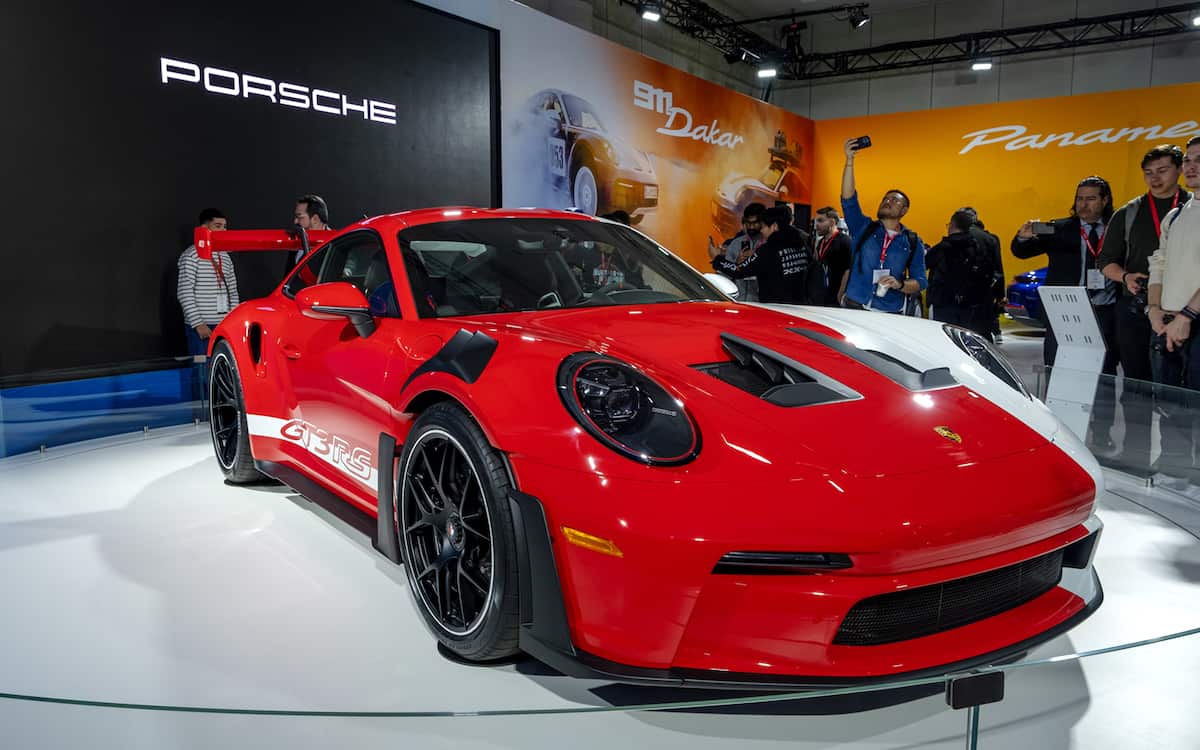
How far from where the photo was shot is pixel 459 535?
196cm

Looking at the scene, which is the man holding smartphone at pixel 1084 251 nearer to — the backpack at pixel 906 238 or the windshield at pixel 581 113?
the backpack at pixel 906 238

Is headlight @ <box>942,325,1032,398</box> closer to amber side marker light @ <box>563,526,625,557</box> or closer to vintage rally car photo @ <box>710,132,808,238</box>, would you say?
amber side marker light @ <box>563,526,625,557</box>

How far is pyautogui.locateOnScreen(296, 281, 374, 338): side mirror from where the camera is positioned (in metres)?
2.41

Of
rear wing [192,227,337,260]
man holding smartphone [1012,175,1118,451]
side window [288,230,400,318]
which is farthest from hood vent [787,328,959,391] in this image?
man holding smartphone [1012,175,1118,451]

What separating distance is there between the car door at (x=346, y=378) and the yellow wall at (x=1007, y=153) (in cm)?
1336

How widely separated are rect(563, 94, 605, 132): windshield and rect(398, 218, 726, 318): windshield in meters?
6.48

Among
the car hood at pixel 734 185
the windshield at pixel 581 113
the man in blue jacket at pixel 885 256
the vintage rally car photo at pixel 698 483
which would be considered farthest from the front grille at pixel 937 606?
the car hood at pixel 734 185

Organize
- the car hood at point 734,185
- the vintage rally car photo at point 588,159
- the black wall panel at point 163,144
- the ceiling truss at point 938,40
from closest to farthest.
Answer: the black wall panel at point 163,144 → the vintage rally car photo at point 588,159 → the car hood at point 734,185 → the ceiling truss at point 938,40

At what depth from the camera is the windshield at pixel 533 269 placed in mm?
2459

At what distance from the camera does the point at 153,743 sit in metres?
1.55

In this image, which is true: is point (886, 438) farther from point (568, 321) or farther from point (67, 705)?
point (67, 705)

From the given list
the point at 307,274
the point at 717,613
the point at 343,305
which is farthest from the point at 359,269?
the point at 717,613

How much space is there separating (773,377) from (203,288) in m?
4.74

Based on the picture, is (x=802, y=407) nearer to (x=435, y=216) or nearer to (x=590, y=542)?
(x=590, y=542)
